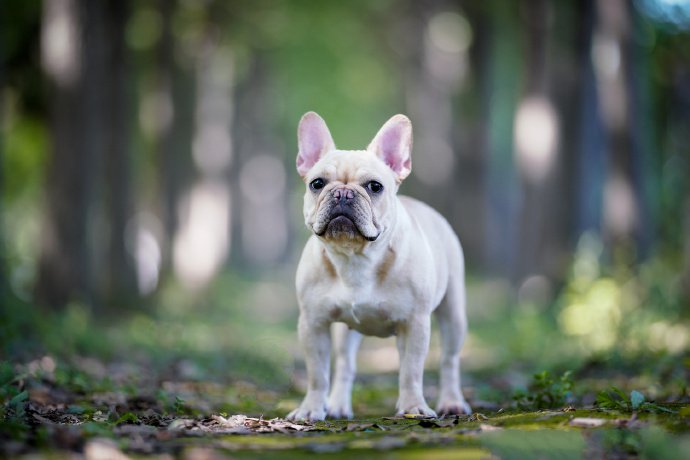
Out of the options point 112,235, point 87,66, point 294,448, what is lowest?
point 294,448

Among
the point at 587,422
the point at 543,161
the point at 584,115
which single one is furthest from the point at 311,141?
the point at 584,115

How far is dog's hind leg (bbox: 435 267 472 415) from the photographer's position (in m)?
6.42

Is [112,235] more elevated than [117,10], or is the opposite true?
[117,10]

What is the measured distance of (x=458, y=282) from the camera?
6.94 m

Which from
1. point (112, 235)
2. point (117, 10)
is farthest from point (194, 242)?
point (117, 10)

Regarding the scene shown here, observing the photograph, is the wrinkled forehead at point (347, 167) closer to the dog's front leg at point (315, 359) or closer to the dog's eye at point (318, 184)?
the dog's eye at point (318, 184)

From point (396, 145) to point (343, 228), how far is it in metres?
1.04

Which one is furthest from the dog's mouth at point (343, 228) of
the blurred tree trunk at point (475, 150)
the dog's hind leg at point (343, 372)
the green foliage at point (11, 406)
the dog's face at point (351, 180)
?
the blurred tree trunk at point (475, 150)

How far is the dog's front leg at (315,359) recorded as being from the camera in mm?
5906

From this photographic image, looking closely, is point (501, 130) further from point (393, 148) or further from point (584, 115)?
point (393, 148)

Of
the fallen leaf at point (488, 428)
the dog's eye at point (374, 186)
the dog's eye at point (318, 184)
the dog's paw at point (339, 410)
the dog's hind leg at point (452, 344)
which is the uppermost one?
the dog's eye at point (318, 184)

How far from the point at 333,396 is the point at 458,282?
145 centimetres

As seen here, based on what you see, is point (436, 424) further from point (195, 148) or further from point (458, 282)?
point (195, 148)

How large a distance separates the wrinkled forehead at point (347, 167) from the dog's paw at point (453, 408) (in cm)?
190
